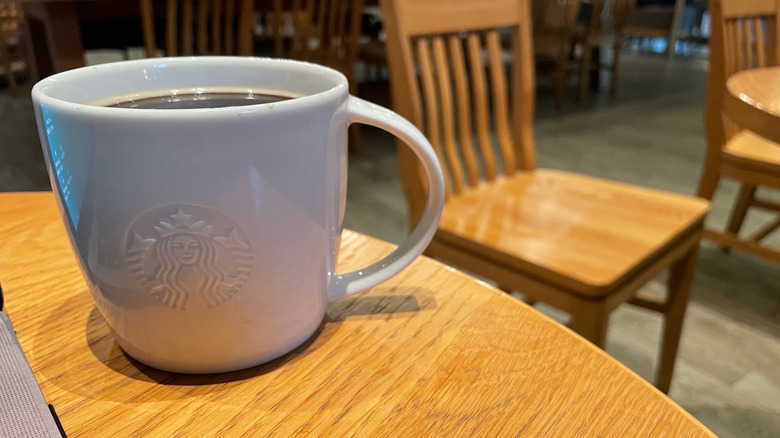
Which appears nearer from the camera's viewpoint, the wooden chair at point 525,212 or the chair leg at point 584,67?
the wooden chair at point 525,212

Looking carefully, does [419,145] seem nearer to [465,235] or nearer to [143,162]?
[143,162]

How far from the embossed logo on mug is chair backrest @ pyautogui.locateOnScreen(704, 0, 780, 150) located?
50.9 inches

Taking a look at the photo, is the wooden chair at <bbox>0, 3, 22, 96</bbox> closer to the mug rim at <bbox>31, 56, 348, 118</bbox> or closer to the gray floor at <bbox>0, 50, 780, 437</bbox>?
the gray floor at <bbox>0, 50, 780, 437</bbox>

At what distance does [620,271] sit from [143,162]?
0.63m

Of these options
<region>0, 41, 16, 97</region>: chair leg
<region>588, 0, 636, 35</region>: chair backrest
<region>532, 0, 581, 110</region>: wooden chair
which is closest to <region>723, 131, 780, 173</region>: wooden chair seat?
<region>532, 0, 581, 110</region>: wooden chair

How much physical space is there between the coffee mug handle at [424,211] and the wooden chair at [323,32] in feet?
6.03

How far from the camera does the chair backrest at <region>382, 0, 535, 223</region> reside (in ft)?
2.74

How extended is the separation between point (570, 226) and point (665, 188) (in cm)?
163

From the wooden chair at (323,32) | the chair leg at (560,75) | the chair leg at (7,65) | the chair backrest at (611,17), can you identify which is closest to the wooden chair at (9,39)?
the chair leg at (7,65)

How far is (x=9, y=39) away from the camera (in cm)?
292

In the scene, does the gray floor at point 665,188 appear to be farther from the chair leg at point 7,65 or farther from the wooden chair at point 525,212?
the wooden chair at point 525,212

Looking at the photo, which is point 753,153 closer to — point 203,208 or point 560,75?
point 203,208

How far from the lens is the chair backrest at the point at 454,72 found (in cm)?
83

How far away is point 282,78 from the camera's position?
30 centimetres
